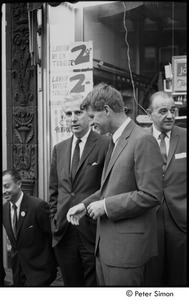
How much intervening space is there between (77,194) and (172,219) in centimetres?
77

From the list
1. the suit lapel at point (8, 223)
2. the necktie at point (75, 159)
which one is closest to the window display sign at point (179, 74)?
the necktie at point (75, 159)

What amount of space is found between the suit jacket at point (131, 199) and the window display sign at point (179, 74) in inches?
50.1

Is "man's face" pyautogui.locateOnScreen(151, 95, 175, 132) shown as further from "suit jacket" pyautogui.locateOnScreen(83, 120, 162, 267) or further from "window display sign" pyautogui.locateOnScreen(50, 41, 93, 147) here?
"window display sign" pyautogui.locateOnScreen(50, 41, 93, 147)

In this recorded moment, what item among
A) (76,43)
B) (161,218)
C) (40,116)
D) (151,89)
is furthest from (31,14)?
(161,218)

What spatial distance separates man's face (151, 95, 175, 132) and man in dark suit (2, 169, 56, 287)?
48.0 inches

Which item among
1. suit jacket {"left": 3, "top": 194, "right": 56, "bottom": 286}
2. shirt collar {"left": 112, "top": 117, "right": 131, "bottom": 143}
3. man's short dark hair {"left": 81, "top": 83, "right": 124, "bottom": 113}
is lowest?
suit jacket {"left": 3, "top": 194, "right": 56, "bottom": 286}

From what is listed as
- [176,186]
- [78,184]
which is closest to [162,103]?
[176,186]

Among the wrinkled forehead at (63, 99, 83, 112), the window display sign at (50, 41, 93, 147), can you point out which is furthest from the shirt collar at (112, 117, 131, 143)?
the window display sign at (50, 41, 93, 147)

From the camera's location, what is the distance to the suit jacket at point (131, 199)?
93.7 inches

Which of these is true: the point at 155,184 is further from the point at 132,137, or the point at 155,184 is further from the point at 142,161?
the point at 132,137

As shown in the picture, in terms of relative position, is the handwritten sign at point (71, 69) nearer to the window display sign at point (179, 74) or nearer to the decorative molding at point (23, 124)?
the decorative molding at point (23, 124)

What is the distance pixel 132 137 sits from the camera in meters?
2.51

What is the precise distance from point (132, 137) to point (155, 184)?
34cm

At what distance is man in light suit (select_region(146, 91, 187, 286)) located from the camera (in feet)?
9.78
